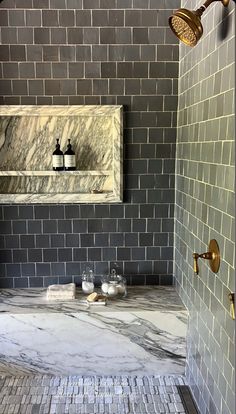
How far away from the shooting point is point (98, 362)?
2213 millimetres

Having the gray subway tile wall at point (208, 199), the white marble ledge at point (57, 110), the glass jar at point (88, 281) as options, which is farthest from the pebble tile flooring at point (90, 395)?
the white marble ledge at point (57, 110)

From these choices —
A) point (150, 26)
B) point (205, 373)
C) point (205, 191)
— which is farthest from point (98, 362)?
point (150, 26)

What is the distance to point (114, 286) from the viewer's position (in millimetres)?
2363

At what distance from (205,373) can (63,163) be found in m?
1.41

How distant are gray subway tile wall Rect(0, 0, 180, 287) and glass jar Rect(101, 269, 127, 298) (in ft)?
0.32

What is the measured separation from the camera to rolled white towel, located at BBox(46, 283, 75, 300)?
7.64 feet

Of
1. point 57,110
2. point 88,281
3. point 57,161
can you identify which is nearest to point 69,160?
point 57,161

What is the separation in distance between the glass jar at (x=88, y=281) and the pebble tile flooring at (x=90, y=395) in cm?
49

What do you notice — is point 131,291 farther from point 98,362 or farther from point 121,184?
point 121,184

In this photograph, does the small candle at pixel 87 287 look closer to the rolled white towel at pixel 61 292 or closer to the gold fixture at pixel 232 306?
the rolled white towel at pixel 61 292

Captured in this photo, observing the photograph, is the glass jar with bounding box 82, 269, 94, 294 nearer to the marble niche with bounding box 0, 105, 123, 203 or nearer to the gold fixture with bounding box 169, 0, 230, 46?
the marble niche with bounding box 0, 105, 123, 203

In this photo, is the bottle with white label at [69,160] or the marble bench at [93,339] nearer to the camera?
the marble bench at [93,339]

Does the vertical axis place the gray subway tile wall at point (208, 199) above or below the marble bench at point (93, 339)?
above

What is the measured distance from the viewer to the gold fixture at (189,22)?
151cm
